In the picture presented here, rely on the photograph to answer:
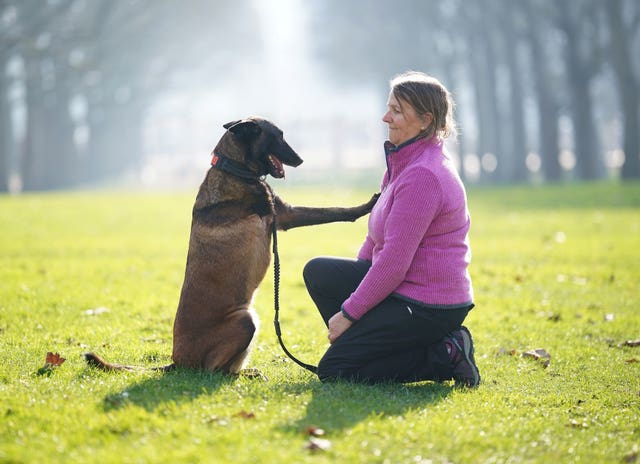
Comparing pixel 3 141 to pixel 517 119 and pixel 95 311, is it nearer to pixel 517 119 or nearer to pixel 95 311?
pixel 517 119

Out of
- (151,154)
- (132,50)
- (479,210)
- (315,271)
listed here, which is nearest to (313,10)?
Answer: (132,50)

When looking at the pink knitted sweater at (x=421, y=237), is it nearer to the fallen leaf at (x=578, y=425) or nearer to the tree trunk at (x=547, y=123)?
the fallen leaf at (x=578, y=425)

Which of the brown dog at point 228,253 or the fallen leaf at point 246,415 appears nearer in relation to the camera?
the fallen leaf at point 246,415

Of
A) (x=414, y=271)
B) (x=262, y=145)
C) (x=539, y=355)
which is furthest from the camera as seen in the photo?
(x=539, y=355)

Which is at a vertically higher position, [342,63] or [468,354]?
[342,63]

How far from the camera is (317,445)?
3516 mm

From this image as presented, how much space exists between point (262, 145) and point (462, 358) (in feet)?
6.49

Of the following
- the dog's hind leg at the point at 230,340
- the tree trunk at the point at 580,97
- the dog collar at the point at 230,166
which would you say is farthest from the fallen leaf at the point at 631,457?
the tree trunk at the point at 580,97

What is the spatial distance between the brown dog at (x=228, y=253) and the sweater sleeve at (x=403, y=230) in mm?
777

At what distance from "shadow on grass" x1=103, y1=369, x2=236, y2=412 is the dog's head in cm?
146

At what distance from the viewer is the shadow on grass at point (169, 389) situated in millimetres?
4102

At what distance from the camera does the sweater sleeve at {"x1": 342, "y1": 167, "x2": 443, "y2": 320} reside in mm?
4527

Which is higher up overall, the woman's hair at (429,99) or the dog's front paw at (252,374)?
the woman's hair at (429,99)

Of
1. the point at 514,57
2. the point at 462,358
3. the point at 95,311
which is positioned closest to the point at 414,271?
the point at 462,358
